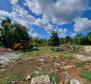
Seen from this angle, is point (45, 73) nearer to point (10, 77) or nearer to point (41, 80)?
point (41, 80)

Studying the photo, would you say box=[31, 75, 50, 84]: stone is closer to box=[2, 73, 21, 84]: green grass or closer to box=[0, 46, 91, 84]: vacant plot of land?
box=[0, 46, 91, 84]: vacant plot of land

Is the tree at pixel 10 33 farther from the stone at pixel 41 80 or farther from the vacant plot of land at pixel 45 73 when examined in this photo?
the stone at pixel 41 80

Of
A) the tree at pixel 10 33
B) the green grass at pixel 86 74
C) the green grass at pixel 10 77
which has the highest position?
the tree at pixel 10 33

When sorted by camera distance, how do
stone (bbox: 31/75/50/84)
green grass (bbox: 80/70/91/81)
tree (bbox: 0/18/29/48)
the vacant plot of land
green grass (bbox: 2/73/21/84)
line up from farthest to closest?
tree (bbox: 0/18/29/48) → green grass (bbox: 2/73/21/84) → green grass (bbox: 80/70/91/81) → the vacant plot of land → stone (bbox: 31/75/50/84)

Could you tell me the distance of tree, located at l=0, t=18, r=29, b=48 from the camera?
115ft

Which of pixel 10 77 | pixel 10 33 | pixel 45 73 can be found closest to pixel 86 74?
pixel 45 73

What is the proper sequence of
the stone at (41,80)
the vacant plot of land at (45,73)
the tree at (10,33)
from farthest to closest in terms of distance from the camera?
the tree at (10,33) → the vacant plot of land at (45,73) → the stone at (41,80)

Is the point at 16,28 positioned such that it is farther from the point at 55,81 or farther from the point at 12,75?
the point at 55,81

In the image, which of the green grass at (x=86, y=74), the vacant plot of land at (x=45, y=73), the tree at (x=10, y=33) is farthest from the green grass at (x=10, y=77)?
the tree at (x=10, y=33)

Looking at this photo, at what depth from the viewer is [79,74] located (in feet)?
41.0

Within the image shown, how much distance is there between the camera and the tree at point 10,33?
115ft

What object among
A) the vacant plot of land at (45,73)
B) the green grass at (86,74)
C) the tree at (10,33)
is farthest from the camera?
the tree at (10,33)

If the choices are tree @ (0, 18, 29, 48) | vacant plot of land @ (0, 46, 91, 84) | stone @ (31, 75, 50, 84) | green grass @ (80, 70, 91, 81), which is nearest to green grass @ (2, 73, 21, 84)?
vacant plot of land @ (0, 46, 91, 84)

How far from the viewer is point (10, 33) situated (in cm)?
3509
